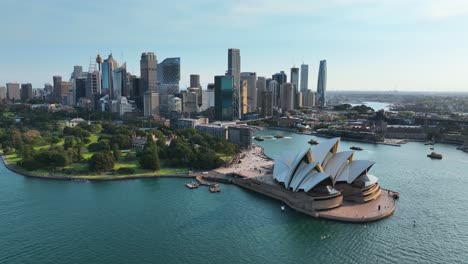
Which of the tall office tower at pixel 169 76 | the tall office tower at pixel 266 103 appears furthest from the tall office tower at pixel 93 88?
the tall office tower at pixel 266 103

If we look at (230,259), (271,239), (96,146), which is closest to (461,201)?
(271,239)

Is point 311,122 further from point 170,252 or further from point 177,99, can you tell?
point 170,252

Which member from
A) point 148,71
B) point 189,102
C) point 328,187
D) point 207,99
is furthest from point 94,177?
point 207,99

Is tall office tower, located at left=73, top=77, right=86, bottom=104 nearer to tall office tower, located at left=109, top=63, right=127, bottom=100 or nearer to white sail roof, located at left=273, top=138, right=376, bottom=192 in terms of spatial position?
tall office tower, located at left=109, top=63, right=127, bottom=100

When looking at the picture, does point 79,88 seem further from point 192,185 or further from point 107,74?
point 192,185


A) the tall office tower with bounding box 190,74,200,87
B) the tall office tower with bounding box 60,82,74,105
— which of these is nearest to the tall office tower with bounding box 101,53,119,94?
the tall office tower with bounding box 60,82,74,105

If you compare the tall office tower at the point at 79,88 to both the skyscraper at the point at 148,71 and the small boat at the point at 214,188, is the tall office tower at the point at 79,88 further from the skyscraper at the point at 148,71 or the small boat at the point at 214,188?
the small boat at the point at 214,188
